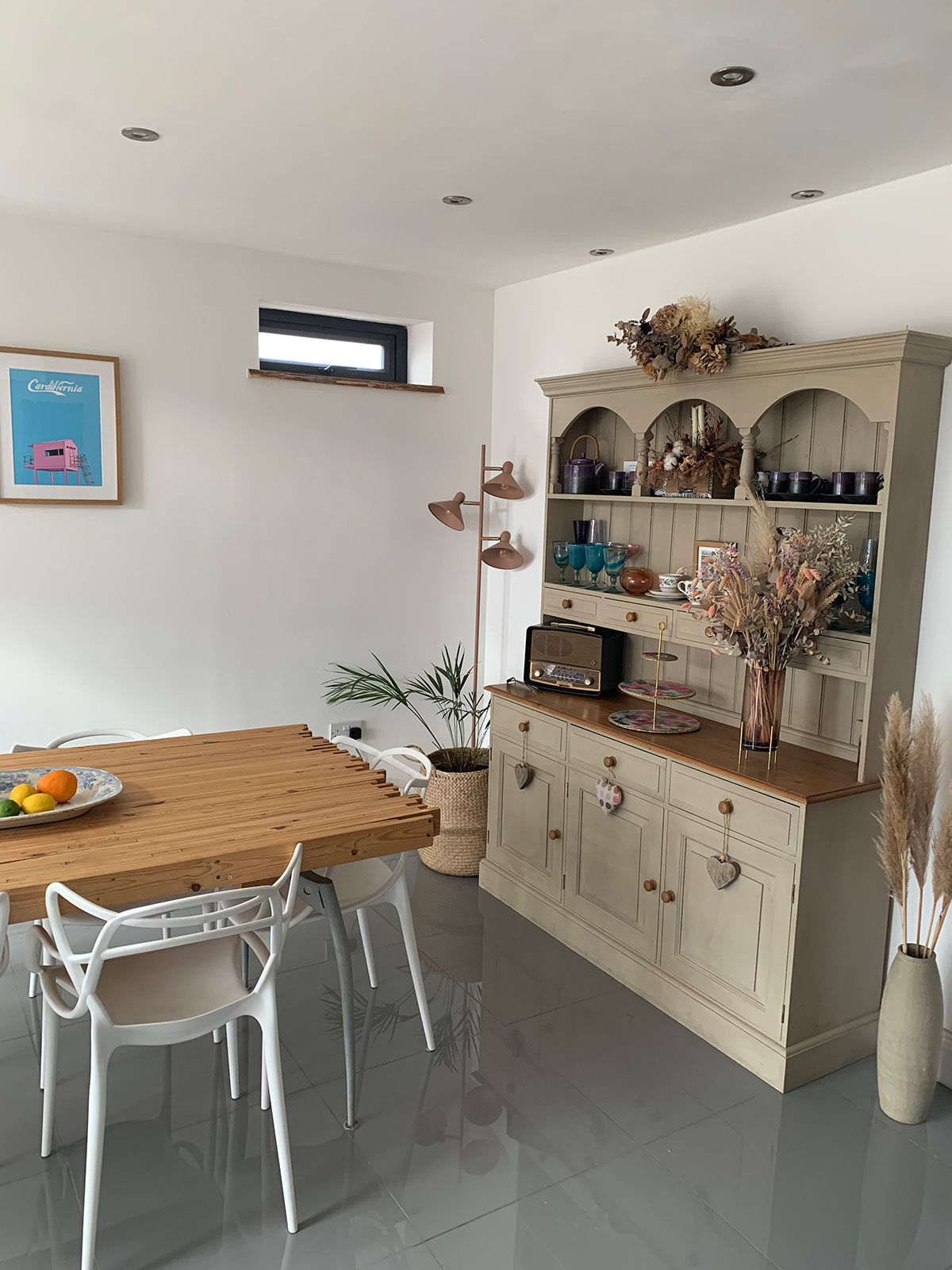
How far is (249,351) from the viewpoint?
13.3 ft

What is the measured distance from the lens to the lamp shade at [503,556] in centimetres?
445

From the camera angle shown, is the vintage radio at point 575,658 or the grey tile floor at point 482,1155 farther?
the vintage radio at point 575,658

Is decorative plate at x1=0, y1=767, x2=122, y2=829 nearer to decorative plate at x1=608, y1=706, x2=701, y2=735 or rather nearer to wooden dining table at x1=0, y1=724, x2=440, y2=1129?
wooden dining table at x1=0, y1=724, x2=440, y2=1129

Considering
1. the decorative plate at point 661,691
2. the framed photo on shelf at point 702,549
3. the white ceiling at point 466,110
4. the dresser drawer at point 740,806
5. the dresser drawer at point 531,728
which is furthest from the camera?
the dresser drawer at point 531,728

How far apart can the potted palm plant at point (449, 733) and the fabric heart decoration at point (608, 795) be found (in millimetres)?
678

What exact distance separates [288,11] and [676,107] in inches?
38.4

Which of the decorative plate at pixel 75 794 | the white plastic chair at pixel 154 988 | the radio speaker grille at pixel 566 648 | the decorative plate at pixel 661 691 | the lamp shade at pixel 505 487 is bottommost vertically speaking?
the white plastic chair at pixel 154 988

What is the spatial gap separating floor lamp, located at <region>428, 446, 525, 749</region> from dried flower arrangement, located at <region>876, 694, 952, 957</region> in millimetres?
2110

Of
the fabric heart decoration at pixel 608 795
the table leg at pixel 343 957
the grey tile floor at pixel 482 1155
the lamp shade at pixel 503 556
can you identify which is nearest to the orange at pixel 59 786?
the table leg at pixel 343 957

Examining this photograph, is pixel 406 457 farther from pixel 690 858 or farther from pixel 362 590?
pixel 690 858

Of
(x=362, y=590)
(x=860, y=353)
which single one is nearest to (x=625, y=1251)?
(x=860, y=353)

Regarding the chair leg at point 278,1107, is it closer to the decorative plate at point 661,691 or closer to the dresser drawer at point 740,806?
the dresser drawer at point 740,806

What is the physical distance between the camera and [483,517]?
4.71m

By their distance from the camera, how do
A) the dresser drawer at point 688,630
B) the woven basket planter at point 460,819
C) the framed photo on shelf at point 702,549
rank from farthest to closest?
the woven basket planter at point 460,819 → the framed photo on shelf at point 702,549 → the dresser drawer at point 688,630
